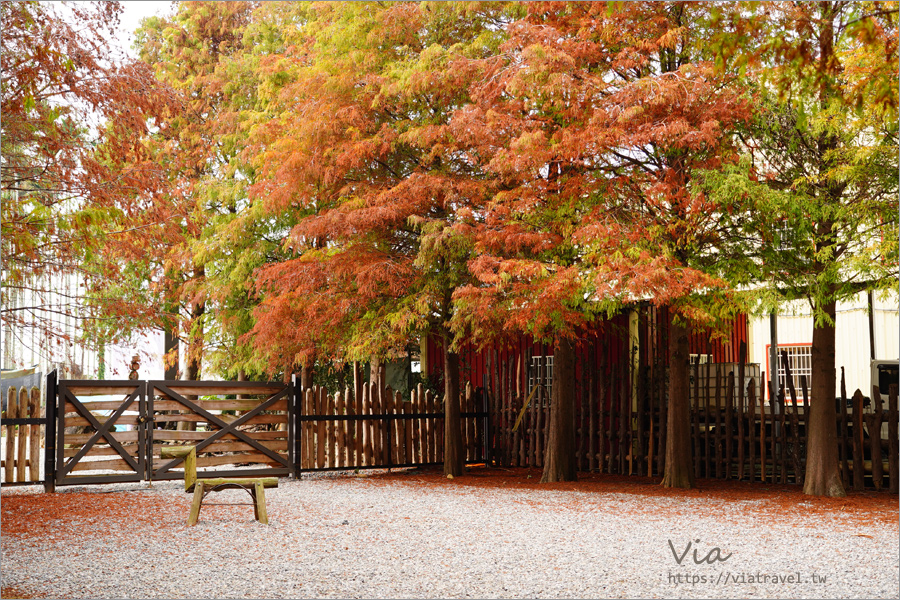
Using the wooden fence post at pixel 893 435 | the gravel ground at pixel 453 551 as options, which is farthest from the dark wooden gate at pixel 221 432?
the wooden fence post at pixel 893 435

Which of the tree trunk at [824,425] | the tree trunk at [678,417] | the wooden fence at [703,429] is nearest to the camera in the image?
the tree trunk at [824,425]

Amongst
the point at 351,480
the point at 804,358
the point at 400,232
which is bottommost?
the point at 351,480

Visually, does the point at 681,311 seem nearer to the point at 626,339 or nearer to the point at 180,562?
the point at 626,339

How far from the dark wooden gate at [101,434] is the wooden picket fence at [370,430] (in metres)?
2.21

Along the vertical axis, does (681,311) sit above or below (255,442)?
above

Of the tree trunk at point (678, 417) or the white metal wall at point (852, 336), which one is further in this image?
the white metal wall at point (852, 336)

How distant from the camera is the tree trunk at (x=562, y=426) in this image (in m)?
12.6

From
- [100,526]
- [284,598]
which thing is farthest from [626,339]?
[284,598]

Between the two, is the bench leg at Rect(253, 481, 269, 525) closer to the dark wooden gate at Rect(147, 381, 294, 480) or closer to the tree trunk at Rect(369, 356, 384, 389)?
the dark wooden gate at Rect(147, 381, 294, 480)

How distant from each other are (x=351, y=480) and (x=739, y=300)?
19.6 ft

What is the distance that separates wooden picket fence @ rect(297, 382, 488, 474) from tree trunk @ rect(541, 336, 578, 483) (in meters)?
2.10

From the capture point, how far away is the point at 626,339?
14.5 metres

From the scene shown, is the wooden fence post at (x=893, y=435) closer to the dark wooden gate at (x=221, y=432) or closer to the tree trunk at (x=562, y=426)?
the tree trunk at (x=562, y=426)

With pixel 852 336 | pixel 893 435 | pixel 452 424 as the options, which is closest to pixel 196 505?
pixel 452 424
